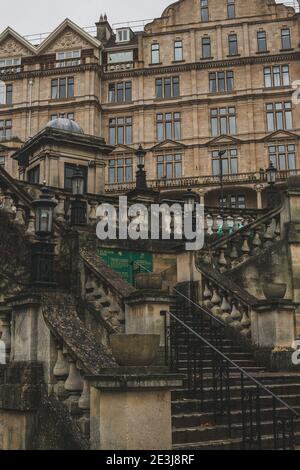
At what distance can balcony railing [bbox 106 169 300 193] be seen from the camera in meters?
50.3

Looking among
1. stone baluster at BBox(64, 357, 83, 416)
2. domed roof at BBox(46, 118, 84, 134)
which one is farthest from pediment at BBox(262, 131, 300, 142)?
stone baluster at BBox(64, 357, 83, 416)

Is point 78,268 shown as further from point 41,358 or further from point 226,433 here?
point 226,433

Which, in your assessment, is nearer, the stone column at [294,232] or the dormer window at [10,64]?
the stone column at [294,232]

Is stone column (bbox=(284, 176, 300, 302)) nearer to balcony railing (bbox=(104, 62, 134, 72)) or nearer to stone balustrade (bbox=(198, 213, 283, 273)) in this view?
stone balustrade (bbox=(198, 213, 283, 273))

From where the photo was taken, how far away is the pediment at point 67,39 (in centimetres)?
5753

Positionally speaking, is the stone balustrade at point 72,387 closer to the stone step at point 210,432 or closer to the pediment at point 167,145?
the stone step at point 210,432

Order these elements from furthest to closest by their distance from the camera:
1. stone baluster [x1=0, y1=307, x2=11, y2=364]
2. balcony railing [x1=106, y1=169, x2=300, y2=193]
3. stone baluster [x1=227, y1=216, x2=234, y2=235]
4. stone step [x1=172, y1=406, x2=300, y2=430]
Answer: balcony railing [x1=106, y1=169, x2=300, y2=193], stone baluster [x1=227, y1=216, x2=234, y2=235], stone baluster [x1=0, y1=307, x2=11, y2=364], stone step [x1=172, y1=406, x2=300, y2=430]

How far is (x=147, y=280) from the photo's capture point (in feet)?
35.3

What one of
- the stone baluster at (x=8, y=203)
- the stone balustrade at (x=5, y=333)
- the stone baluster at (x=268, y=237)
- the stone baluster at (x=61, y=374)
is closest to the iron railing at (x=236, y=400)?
the stone baluster at (x=61, y=374)

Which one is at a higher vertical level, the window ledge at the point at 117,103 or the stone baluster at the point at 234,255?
the window ledge at the point at 117,103

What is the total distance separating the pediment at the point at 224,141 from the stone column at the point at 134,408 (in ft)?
154

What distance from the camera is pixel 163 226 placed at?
1766 centimetres

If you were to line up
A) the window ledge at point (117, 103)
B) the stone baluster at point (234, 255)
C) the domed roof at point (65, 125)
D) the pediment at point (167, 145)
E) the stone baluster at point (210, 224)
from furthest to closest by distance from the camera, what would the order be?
the window ledge at point (117, 103) < the pediment at point (167, 145) < the domed roof at point (65, 125) < the stone baluster at point (210, 224) < the stone baluster at point (234, 255)

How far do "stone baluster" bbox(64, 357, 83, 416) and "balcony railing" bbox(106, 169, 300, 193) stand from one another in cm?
4278
